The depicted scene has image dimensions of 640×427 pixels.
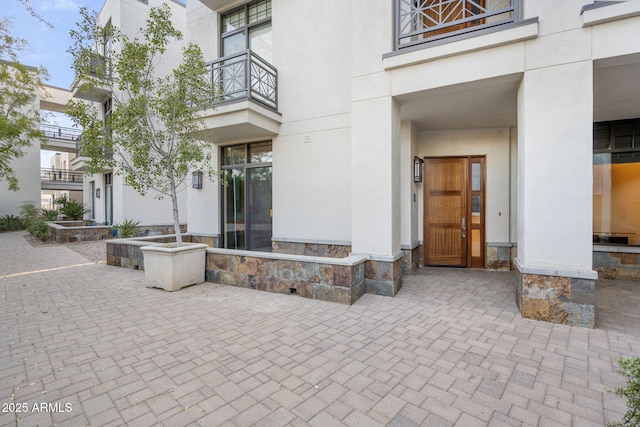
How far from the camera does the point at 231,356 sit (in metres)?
2.92

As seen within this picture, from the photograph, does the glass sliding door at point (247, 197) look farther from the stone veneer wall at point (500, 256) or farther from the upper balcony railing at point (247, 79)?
the stone veneer wall at point (500, 256)

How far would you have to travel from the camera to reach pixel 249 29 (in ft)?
24.6

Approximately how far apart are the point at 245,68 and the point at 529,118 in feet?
17.0

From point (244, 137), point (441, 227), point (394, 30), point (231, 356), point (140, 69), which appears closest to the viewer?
point (231, 356)

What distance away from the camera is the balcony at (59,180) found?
21844 millimetres

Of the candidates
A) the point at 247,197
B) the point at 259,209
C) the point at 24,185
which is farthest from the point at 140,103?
the point at 24,185

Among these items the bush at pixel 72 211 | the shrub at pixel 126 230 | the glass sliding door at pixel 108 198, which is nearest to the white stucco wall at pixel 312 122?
the shrub at pixel 126 230

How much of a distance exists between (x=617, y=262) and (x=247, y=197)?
26.5ft

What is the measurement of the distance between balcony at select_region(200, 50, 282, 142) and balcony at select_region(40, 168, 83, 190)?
73.0 ft

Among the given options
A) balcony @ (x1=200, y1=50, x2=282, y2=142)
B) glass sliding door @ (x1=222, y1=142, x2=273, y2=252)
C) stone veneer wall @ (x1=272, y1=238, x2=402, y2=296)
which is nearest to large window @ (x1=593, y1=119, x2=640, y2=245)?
stone veneer wall @ (x1=272, y1=238, x2=402, y2=296)

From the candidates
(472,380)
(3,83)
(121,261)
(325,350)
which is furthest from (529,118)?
(3,83)

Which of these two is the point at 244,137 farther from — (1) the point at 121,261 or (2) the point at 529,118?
(2) the point at 529,118

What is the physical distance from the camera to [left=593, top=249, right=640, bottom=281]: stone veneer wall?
5.67m

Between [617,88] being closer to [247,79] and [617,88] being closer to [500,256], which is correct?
[500,256]
